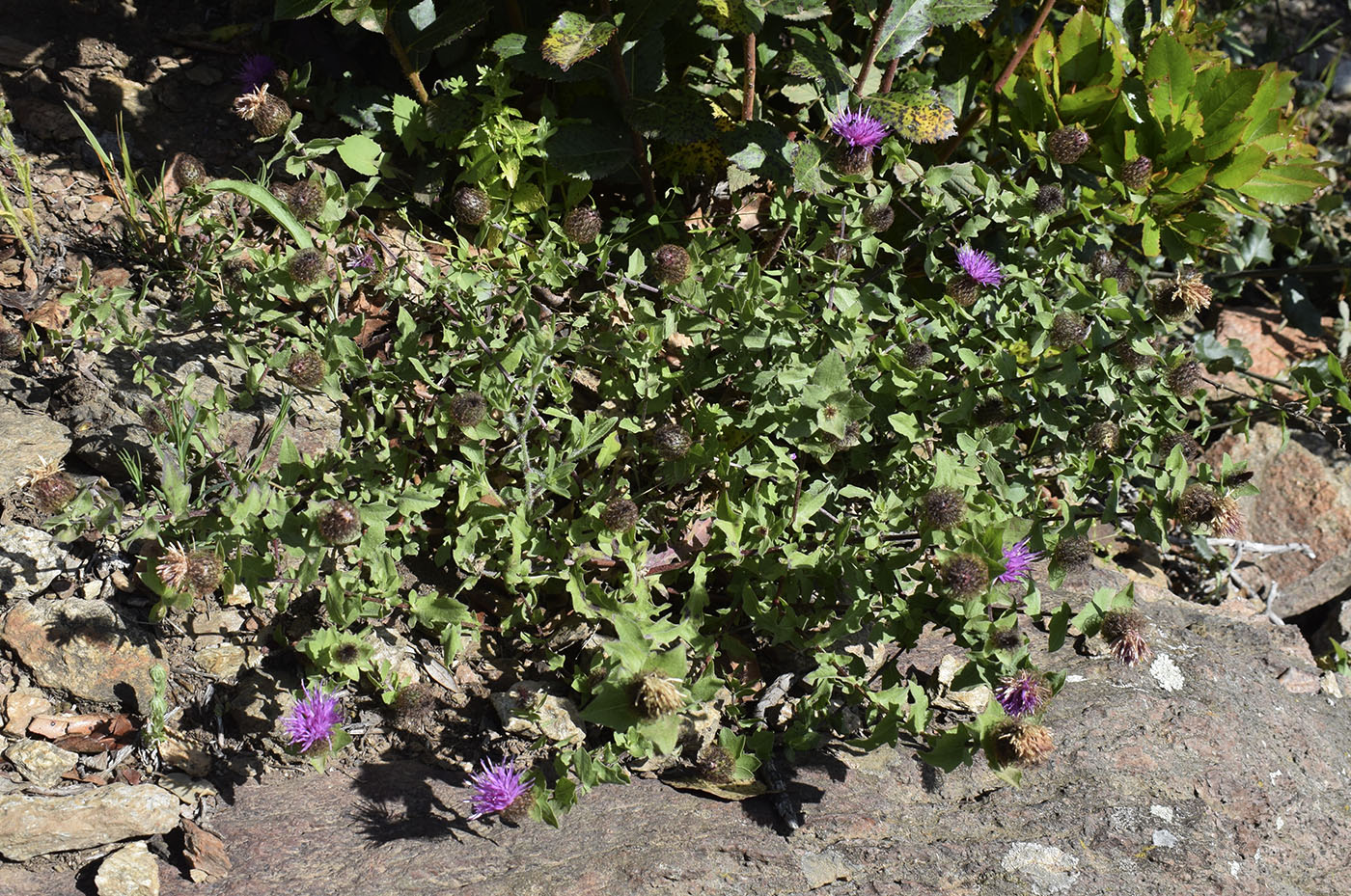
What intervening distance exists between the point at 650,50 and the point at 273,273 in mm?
1450

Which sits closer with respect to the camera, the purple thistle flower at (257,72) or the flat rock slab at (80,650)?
the flat rock slab at (80,650)

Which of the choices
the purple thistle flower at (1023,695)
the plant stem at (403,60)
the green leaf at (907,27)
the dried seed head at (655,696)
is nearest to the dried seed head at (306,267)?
the plant stem at (403,60)

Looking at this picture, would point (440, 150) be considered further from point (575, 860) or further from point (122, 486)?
point (575, 860)

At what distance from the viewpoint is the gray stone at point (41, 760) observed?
2164 millimetres

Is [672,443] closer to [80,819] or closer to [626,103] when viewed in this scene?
[626,103]

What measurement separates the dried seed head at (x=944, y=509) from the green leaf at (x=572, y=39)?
153 centimetres

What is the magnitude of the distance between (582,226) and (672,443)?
2.71ft

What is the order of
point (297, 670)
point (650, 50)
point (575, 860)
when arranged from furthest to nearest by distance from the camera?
point (650, 50)
point (297, 670)
point (575, 860)

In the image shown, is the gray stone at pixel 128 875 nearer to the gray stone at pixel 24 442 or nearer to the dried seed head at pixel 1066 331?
the gray stone at pixel 24 442

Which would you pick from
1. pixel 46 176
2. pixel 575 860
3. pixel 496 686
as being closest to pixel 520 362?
pixel 496 686

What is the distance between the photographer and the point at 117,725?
235 centimetres

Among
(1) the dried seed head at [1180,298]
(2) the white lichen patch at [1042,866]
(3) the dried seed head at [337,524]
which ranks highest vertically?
(3) the dried seed head at [337,524]

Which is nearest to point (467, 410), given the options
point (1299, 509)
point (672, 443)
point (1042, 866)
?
point (672, 443)

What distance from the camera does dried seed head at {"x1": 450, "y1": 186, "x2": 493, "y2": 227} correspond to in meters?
3.04
